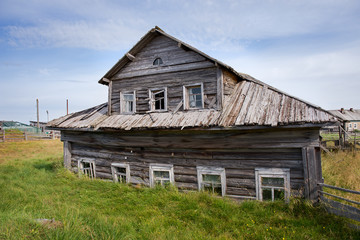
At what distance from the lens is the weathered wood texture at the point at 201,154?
21.9 feet

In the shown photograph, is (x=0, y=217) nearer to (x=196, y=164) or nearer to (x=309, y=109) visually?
(x=196, y=164)

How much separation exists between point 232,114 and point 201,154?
6.40 feet

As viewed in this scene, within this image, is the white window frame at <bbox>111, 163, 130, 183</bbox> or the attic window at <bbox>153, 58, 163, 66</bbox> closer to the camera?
the attic window at <bbox>153, 58, 163, 66</bbox>

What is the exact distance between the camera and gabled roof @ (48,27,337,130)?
20.7 feet

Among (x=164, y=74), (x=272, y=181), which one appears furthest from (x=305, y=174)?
(x=164, y=74)

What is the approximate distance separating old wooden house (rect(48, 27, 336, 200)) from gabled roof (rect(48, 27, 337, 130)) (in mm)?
33

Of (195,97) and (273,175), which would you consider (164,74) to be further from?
(273,175)

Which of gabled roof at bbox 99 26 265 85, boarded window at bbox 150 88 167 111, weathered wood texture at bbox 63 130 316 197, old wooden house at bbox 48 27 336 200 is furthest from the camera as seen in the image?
boarded window at bbox 150 88 167 111

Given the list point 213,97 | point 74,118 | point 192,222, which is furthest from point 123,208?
point 74,118

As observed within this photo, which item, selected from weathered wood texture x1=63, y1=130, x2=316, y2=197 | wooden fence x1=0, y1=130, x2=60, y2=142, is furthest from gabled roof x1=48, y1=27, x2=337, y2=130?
wooden fence x1=0, y1=130, x2=60, y2=142

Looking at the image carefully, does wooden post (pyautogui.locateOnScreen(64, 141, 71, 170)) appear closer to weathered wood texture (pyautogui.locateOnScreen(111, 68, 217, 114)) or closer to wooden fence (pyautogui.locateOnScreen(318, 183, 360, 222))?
weathered wood texture (pyautogui.locateOnScreen(111, 68, 217, 114))

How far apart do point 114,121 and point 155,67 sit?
310 cm

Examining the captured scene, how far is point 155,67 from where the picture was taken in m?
9.32

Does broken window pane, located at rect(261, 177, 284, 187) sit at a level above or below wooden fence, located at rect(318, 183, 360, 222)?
above
